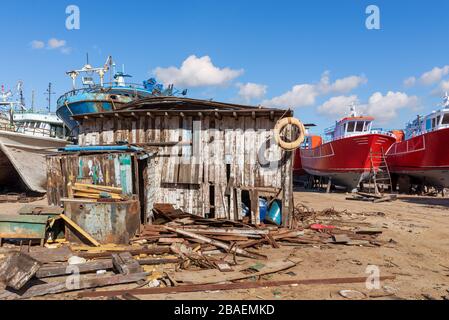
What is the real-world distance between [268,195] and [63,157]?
6.83 meters

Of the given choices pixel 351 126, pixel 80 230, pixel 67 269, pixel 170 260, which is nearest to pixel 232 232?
pixel 170 260

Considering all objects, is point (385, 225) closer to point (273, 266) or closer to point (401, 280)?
point (401, 280)

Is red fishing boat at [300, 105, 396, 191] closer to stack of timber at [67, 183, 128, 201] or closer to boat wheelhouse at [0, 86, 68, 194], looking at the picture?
stack of timber at [67, 183, 128, 201]

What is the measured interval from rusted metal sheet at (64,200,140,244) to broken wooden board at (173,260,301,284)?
103 inches

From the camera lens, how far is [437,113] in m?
23.2

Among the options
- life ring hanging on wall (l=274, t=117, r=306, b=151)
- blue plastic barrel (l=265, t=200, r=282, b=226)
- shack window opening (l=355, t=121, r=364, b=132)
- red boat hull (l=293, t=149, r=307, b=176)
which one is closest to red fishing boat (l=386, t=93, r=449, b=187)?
shack window opening (l=355, t=121, r=364, b=132)

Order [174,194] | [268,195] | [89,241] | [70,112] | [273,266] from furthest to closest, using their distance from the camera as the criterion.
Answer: [70,112] < [174,194] < [268,195] < [89,241] < [273,266]

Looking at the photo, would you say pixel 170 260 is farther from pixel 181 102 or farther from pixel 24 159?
pixel 24 159

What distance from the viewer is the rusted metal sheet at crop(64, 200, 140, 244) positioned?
8492mm

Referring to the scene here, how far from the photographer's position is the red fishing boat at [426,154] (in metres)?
19.6

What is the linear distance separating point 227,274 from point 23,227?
221 inches

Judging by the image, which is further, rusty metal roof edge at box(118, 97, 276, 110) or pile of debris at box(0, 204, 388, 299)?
rusty metal roof edge at box(118, 97, 276, 110)
